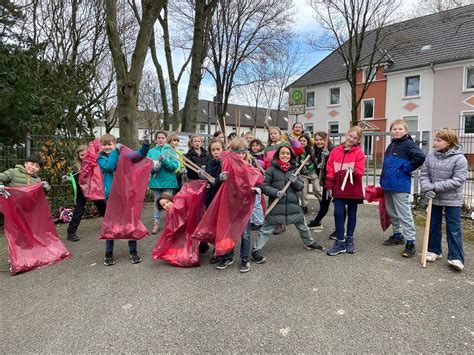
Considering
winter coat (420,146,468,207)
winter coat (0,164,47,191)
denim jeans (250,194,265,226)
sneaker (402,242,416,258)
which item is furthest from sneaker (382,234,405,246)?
winter coat (0,164,47,191)

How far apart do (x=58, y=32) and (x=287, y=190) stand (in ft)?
50.9

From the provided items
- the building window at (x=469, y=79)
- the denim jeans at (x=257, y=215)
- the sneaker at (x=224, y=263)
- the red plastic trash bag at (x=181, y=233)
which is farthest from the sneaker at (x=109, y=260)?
the building window at (x=469, y=79)

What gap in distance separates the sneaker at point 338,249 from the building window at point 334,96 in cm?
2945

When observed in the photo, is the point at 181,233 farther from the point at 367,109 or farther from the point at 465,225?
the point at 367,109

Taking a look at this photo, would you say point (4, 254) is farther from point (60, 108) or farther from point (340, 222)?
point (340, 222)

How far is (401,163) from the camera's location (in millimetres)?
4777

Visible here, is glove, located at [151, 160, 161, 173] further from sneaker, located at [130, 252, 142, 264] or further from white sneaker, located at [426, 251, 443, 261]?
white sneaker, located at [426, 251, 443, 261]

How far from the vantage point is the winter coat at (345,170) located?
4828mm

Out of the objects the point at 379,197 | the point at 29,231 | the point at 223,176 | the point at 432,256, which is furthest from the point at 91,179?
the point at 432,256

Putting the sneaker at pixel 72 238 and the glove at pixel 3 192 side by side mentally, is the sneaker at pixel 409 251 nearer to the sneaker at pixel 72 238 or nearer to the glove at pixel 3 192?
the sneaker at pixel 72 238

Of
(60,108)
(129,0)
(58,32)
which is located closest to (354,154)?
(60,108)

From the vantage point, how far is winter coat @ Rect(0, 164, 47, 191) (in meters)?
4.91

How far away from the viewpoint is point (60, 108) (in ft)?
26.5

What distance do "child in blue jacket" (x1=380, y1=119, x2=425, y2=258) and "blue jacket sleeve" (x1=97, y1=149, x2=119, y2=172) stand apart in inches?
139
